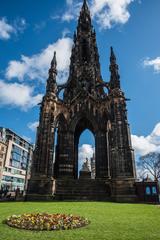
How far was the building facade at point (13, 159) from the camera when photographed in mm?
50969

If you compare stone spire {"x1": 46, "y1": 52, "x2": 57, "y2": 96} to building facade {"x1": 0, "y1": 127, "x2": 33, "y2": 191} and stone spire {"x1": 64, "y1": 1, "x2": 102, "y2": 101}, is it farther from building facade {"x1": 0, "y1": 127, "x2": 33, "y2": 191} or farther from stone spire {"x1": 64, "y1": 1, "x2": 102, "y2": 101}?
building facade {"x1": 0, "y1": 127, "x2": 33, "y2": 191}

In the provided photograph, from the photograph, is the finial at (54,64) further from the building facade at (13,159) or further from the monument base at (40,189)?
the building facade at (13,159)

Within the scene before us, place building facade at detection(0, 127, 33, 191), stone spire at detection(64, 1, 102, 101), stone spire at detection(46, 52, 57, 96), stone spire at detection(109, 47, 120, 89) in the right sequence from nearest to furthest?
stone spire at detection(46, 52, 57, 96), stone spire at detection(109, 47, 120, 89), stone spire at detection(64, 1, 102, 101), building facade at detection(0, 127, 33, 191)

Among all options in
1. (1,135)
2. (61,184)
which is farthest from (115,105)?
(1,135)

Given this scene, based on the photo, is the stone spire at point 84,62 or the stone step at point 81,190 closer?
the stone step at point 81,190

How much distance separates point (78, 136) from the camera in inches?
1202

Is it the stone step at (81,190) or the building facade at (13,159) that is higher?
the building facade at (13,159)

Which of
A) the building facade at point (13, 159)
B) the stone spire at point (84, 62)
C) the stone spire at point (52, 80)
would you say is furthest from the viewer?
the building facade at point (13, 159)

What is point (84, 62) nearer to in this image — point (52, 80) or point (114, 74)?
point (114, 74)

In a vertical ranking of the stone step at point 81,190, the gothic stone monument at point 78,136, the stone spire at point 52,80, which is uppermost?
the stone spire at point 52,80

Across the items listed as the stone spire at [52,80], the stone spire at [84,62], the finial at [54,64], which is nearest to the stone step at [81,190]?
the stone spire at [52,80]

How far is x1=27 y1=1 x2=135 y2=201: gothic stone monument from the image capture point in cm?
1952

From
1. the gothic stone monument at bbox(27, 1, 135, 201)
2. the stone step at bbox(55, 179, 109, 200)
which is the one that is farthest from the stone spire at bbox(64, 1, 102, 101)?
the stone step at bbox(55, 179, 109, 200)

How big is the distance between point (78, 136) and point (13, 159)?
36364 mm
